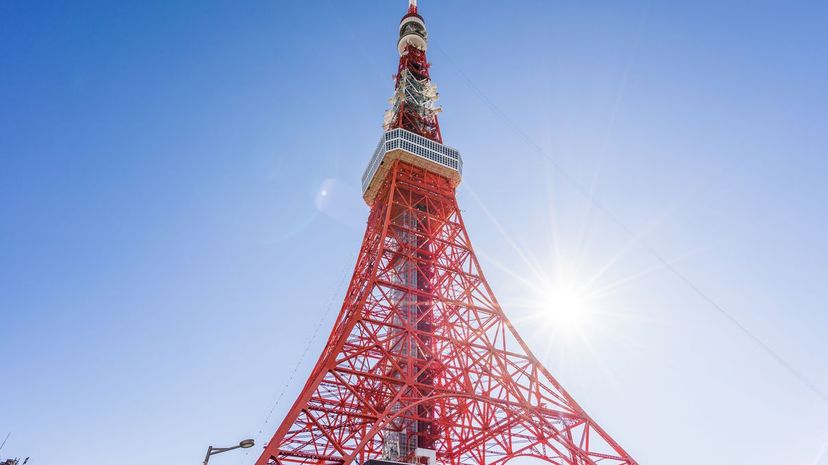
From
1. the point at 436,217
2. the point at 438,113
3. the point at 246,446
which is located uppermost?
the point at 438,113

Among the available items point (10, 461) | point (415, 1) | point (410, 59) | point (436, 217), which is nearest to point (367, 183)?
point (436, 217)

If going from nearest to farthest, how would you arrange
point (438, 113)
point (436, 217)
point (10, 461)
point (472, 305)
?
1. point (472, 305)
2. point (436, 217)
3. point (438, 113)
4. point (10, 461)

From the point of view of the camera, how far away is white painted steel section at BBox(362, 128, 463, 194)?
79.9 feet

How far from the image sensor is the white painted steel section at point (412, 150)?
24359 mm

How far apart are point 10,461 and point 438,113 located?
40.8 metres

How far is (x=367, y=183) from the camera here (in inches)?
1014

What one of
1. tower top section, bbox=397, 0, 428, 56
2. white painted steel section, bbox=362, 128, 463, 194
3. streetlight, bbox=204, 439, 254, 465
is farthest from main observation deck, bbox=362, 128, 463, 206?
streetlight, bbox=204, 439, 254, 465

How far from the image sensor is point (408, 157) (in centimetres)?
2431

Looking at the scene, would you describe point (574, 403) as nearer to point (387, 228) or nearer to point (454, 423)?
point (454, 423)

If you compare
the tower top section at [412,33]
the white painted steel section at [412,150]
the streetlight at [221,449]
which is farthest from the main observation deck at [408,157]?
the streetlight at [221,449]

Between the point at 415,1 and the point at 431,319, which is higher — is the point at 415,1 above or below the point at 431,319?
above

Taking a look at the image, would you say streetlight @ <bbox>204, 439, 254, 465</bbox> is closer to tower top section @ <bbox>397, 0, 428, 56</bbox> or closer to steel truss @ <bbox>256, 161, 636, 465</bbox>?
steel truss @ <bbox>256, 161, 636, 465</bbox>

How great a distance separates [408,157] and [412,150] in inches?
16.0

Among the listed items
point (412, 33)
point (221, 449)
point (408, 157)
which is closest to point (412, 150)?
point (408, 157)
